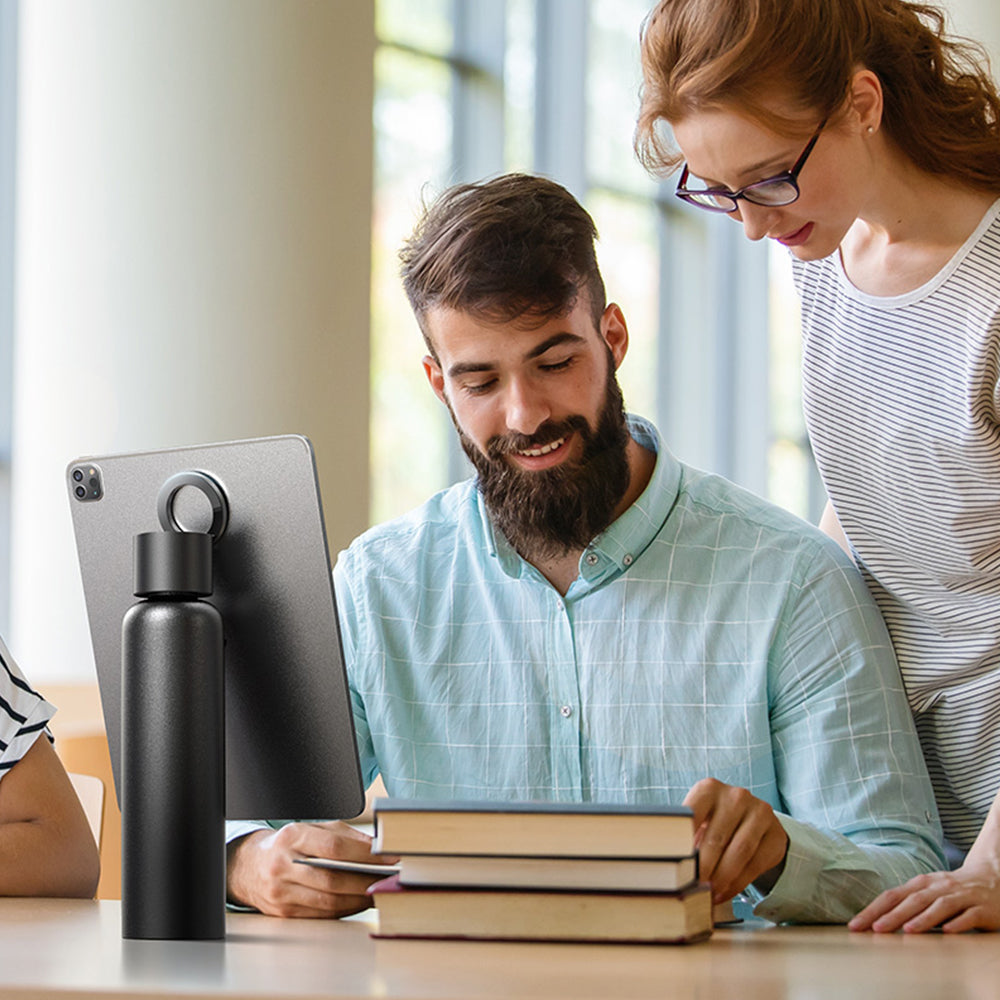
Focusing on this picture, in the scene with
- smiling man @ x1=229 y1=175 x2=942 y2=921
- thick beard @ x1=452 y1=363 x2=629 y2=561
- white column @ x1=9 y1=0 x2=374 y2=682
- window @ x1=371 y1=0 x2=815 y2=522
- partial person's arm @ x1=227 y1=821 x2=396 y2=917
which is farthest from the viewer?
window @ x1=371 y1=0 x2=815 y2=522

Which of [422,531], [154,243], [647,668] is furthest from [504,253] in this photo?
[154,243]

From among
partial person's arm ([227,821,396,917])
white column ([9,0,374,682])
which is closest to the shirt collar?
partial person's arm ([227,821,396,917])

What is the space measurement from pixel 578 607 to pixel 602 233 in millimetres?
3014

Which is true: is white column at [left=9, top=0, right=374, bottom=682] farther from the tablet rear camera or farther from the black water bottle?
the black water bottle

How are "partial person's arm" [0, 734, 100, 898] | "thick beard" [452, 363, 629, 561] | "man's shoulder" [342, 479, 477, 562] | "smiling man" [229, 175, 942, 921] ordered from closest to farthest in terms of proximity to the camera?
1. "partial person's arm" [0, 734, 100, 898]
2. "smiling man" [229, 175, 942, 921]
3. "thick beard" [452, 363, 629, 561]
4. "man's shoulder" [342, 479, 477, 562]

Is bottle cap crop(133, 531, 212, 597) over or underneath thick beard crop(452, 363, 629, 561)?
underneath

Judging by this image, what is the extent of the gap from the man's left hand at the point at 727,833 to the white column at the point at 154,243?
293 cm

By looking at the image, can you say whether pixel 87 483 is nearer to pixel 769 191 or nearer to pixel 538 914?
pixel 538 914

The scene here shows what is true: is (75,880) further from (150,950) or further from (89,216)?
(89,216)

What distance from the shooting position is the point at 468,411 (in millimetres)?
1985

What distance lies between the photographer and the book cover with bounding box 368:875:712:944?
1.18 meters

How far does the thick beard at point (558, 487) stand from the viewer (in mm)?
1967

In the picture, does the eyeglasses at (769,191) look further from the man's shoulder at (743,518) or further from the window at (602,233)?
the window at (602,233)

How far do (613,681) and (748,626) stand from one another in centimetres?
18
